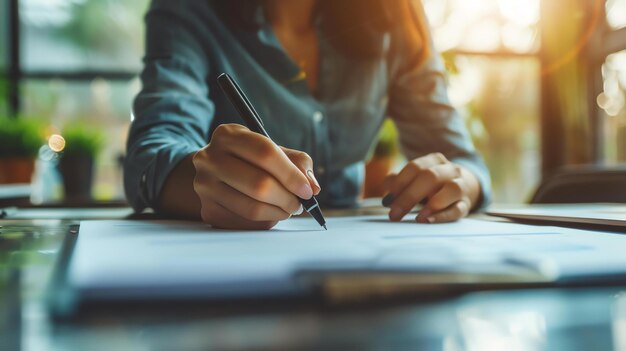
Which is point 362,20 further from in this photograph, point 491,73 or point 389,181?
point 491,73

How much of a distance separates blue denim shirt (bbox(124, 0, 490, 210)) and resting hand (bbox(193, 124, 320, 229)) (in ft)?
0.49

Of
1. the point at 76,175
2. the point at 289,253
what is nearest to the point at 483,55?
the point at 76,175

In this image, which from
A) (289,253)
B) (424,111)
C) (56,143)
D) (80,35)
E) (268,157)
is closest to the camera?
(289,253)

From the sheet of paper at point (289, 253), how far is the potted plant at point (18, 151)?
4.20 ft

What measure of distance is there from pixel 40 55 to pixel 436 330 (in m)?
2.59

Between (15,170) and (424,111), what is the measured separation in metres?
1.20

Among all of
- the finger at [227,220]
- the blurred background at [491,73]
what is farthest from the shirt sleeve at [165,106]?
the blurred background at [491,73]

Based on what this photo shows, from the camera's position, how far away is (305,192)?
0.40m

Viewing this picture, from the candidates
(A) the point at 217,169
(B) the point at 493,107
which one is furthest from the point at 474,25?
(A) the point at 217,169

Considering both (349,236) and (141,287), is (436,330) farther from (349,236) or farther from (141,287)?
(349,236)

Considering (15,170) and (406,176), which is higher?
(406,176)

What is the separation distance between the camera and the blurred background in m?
2.02

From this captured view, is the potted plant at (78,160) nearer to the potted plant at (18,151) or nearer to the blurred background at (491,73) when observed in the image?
the potted plant at (18,151)

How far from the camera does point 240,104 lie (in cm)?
→ 45
